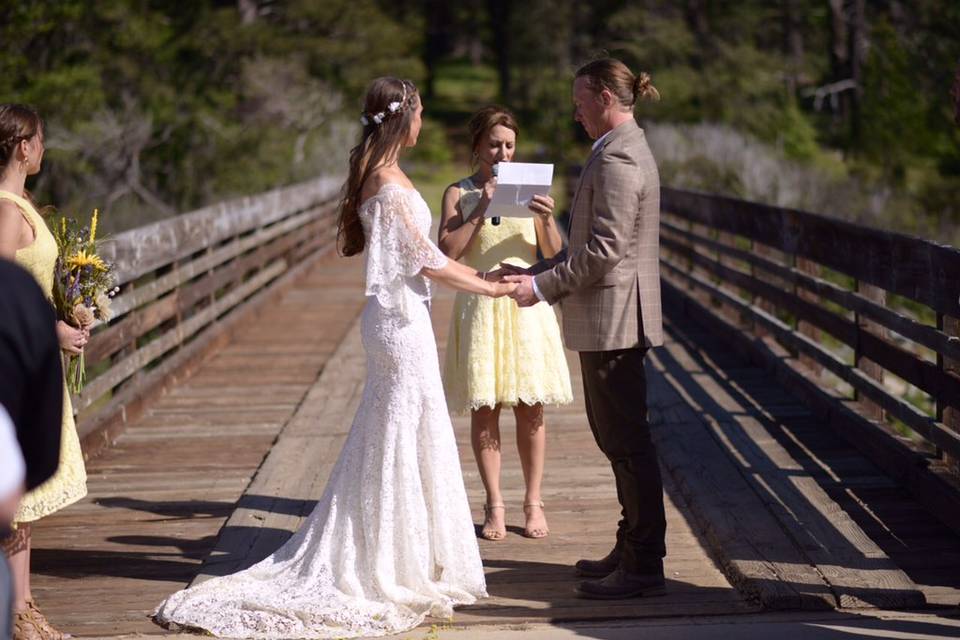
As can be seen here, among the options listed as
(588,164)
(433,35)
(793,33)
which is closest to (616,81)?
(588,164)

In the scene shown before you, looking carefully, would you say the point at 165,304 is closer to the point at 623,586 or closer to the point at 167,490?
the point at 167,490

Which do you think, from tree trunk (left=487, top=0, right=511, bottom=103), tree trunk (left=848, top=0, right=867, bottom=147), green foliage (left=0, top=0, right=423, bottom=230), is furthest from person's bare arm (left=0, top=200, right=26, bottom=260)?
tree trunk (left=487, top=0, right=511, bottom=103)

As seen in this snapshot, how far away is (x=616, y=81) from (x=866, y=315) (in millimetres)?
2850

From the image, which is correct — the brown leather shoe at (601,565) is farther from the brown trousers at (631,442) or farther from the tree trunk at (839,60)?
the tree trunk at (839,60)

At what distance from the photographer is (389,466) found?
5.11 meters

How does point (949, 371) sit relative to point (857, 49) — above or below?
below

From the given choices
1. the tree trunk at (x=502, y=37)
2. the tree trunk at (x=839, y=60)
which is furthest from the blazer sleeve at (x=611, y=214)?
the tree trunk at (x=502, y=37)

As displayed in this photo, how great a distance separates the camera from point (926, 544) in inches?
219

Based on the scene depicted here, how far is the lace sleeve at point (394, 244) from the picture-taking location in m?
5.04

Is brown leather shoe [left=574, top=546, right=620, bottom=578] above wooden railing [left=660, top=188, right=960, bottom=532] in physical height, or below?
below

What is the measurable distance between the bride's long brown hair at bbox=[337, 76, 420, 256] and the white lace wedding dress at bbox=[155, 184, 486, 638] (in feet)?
0.31

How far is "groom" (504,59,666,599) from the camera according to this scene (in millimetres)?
4906

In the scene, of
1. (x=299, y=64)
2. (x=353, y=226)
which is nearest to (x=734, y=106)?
(x=299, y=64)

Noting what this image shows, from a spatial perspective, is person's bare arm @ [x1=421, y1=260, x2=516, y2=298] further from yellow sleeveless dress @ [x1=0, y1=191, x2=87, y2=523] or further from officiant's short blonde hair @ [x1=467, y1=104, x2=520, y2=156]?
yellow sleeveless dress @ [x1=0, y1=191, x2=87, y2=523]
